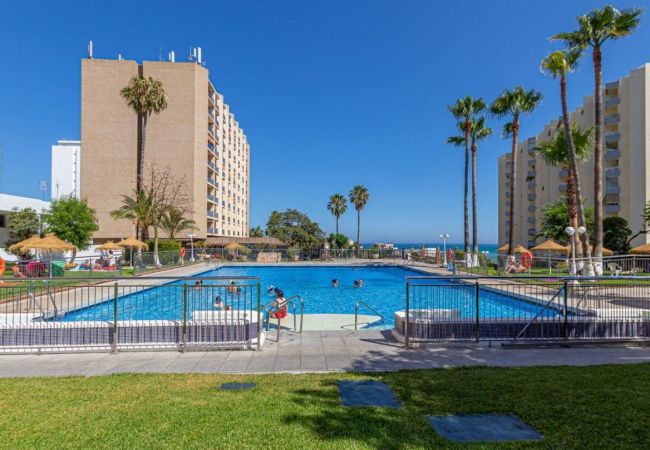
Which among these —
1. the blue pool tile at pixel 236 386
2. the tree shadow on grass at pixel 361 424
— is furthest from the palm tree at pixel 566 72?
the blue pool tile at pixel 236 386

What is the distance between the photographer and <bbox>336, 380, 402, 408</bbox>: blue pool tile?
14.9ft

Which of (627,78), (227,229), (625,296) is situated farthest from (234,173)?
(625,296)

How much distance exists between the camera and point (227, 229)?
61.2 metres

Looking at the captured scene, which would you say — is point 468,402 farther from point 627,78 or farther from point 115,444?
point 627,78

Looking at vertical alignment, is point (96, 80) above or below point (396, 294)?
above

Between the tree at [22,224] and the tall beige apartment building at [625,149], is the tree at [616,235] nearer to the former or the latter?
the tall beige apartment building at [625,149]

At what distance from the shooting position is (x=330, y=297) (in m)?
19.9

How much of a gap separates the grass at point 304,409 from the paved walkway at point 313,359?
0.54 meters

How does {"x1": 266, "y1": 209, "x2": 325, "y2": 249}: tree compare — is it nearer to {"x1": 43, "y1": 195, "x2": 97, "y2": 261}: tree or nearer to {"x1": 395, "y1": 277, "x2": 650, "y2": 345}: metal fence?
{"x1": 43, "y1": 195, "x2": 97, "y2": 261}: tree

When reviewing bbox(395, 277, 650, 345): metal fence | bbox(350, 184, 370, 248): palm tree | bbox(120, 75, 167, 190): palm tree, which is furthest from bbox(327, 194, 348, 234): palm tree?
bbox(395, 277, 650, 345): metal fence

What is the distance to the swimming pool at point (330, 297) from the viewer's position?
28.4 feet

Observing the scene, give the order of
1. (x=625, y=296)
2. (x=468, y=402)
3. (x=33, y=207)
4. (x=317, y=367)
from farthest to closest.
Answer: (x=33, y=207) → (x=625, y=296) → (x=317, y=367) → (x=468, y=402)

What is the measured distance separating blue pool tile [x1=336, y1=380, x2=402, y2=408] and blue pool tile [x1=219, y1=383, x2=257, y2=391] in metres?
1.27

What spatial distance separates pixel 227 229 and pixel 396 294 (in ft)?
150
